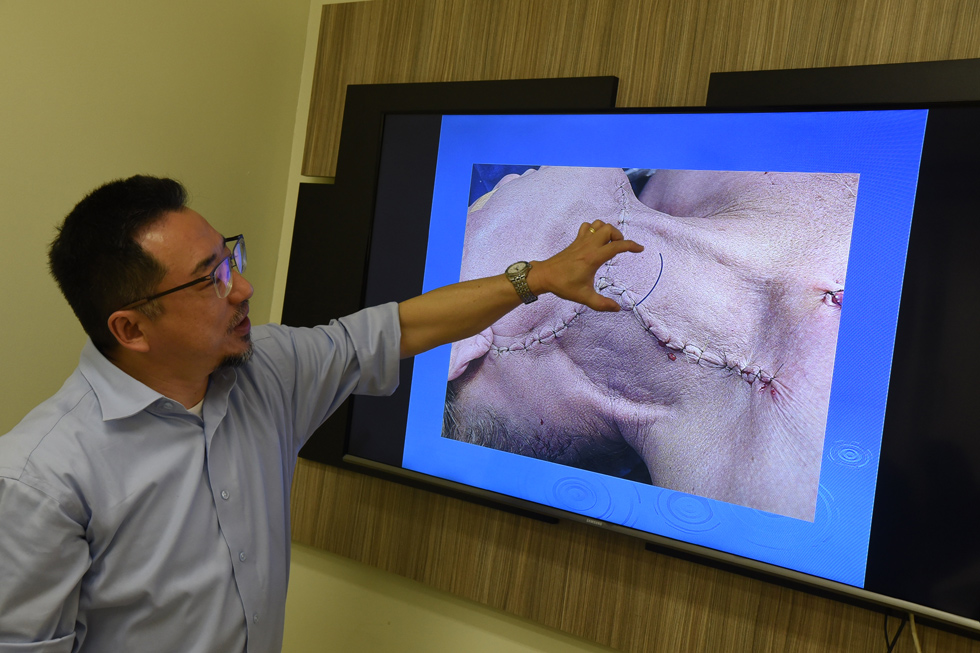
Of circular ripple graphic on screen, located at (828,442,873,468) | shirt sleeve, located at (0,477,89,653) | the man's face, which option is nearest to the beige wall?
the man's face

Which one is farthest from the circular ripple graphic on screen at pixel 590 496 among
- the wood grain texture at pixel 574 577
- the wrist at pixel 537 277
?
the wrist at pixel 537 277

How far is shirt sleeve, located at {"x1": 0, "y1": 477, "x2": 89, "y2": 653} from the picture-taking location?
1.13 metres

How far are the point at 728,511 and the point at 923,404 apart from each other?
0.46 metres

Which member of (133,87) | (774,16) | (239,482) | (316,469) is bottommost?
(316,469)

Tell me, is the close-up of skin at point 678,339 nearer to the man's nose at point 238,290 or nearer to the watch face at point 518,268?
the watch face at point 518,268

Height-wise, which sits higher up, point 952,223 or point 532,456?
point 952,223

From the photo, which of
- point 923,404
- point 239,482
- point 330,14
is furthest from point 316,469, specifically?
point 923,404

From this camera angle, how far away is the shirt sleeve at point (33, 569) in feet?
3.71

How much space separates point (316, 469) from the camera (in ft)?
7.84

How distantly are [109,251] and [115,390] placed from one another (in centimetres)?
25

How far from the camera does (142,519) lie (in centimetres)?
129

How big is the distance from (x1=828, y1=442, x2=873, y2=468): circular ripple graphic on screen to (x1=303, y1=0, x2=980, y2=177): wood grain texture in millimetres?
851

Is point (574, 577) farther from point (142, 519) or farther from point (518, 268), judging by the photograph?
point (142, 519)

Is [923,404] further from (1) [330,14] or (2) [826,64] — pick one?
(1) [330,14]
